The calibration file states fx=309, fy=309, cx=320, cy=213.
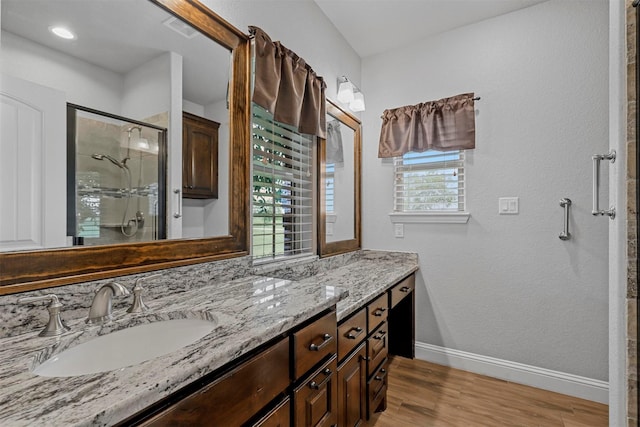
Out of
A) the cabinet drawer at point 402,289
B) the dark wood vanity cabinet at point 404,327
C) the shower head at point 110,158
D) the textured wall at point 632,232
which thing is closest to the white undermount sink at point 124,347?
the shower head at point 110,158

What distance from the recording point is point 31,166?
898 millimetres

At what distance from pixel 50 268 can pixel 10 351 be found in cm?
26

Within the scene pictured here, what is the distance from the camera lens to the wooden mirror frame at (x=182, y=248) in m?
0.89

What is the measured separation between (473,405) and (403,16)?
9.14 feet

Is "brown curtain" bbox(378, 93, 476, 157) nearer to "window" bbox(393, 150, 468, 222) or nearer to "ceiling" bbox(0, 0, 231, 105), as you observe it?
"window" bbox(393, 150, 468, 222)

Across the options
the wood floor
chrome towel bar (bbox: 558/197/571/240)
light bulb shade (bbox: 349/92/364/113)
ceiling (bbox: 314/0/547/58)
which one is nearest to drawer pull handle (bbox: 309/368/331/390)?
the wood floor

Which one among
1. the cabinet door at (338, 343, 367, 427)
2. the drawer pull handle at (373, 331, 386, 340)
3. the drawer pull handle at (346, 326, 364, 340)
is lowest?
the cabinet door at (338, 343, 367, 427)

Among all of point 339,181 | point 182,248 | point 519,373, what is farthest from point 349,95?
point 519,373

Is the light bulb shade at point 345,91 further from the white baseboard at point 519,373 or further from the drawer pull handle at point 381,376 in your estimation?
the white baseboard at point 519,373

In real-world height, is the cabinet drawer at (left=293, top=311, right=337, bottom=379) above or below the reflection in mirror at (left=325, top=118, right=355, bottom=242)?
below

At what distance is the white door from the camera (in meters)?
0.86

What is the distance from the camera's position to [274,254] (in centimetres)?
192

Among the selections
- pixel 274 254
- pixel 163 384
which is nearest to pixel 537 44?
pixel 274 254

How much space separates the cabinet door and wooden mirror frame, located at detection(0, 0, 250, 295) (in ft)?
2.47
